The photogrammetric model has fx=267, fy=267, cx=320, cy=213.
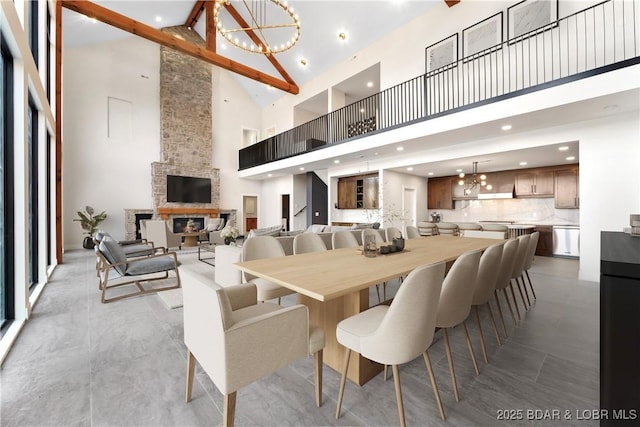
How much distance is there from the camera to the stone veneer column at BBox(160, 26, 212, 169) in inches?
A: 371

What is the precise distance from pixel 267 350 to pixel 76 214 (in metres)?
9.51

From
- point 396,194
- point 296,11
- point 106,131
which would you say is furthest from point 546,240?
point 106,131

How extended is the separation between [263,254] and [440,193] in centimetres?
752

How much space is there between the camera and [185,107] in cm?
977

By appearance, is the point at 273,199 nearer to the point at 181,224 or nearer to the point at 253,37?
the point at 181,224

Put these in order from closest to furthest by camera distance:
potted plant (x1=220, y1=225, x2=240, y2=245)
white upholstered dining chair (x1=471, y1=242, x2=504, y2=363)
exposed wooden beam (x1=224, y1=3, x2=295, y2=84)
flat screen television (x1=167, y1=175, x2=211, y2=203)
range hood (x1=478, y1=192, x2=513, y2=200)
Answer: white upholstered dining chair (x1=471, y1=242, x2=504, y2=363) < potted plant (x1=220, y1=225, x2=240, y2=245) < range hood (x1=478, y1=192, x2=513, y2=200) < exposed wooden beam (x1=224, y1=3, x2=295, y2=84) < flat screen television (x1=167, y1=175, x2=211, y2=203)

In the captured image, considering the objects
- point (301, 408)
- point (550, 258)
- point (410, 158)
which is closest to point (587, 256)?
point (550, 258)

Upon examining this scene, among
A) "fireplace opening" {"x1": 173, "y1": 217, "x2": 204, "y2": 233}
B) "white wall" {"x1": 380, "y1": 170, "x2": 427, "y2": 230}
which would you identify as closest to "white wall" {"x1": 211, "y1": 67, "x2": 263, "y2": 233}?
"fireplace opening" {"x1": 173, "y1": 217, "x2": 204, "y2": 233}

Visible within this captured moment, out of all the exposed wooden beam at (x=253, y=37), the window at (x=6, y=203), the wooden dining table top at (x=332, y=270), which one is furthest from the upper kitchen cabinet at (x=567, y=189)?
the window at (x=6, y=203)

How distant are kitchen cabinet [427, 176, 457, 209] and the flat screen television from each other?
8.04 m

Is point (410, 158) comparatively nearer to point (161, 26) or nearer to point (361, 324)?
point (361, 324)

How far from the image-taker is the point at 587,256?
433 centimetres

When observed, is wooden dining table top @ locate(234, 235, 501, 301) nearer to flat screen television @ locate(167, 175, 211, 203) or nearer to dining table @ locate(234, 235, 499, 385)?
dining table @ locate(234, 235, 499, 385)

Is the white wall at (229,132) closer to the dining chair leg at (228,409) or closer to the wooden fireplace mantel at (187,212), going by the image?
the wooden fireplace mantel at (187,212)
